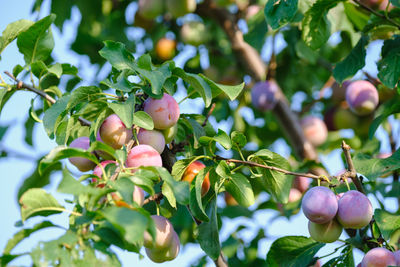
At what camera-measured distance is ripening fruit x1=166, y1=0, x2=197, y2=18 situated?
216cm

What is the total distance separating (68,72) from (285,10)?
1.76 ft

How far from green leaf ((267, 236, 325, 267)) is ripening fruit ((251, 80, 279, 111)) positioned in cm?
89

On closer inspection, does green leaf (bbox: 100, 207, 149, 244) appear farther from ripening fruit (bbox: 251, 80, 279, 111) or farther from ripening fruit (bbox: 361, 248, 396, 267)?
ripening fruit (bbox: 251, 80, 279, 111)

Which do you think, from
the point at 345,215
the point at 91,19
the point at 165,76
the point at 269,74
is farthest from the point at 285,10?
the point at 91,19

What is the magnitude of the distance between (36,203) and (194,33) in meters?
1.58

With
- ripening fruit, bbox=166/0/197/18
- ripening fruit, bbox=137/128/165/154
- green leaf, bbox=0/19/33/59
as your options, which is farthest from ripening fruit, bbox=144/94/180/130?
ripening fruit, bbox=166/0/197/18

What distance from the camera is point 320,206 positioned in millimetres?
958

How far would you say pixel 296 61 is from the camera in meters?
2.11

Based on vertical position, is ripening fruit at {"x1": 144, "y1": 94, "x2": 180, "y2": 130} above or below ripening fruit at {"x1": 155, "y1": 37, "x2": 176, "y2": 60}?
above

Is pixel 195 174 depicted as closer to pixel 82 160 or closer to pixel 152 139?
pixel 152 139

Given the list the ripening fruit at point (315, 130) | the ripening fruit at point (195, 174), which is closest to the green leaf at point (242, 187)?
the ripening fruit at point (195, 174)

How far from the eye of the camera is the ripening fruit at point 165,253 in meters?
1.00

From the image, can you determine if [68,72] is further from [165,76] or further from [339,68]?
[339,68]

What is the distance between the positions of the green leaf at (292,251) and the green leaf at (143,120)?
44 cm
